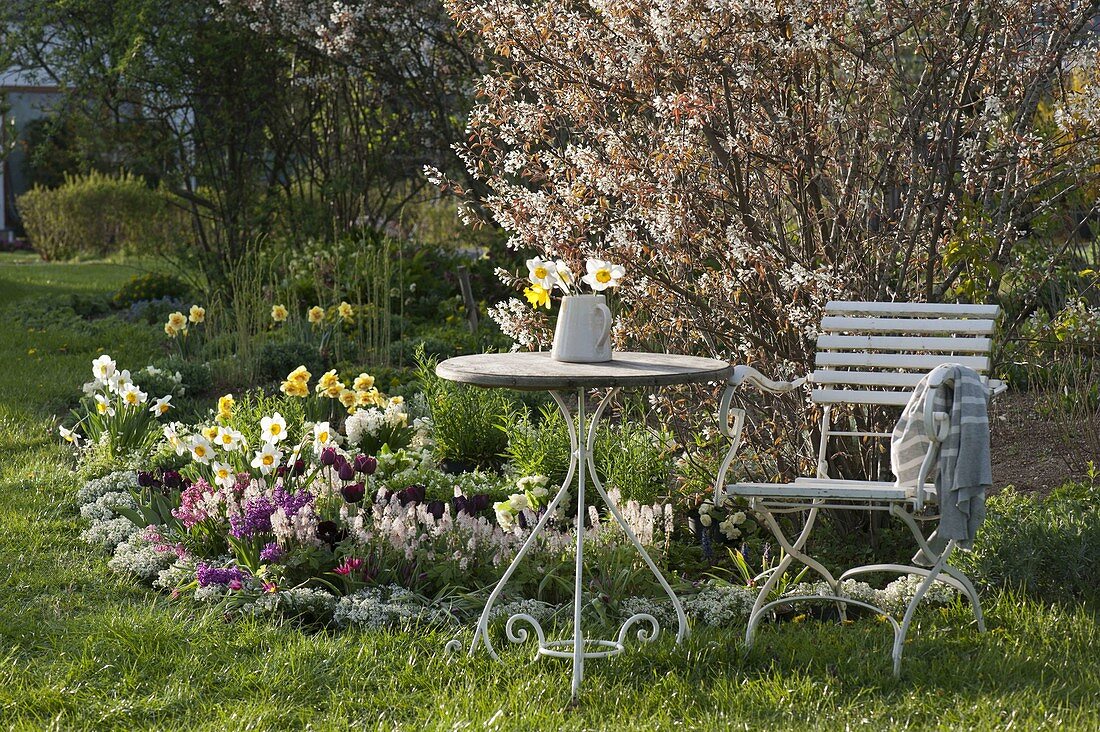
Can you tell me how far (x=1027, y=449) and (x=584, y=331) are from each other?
117 inches

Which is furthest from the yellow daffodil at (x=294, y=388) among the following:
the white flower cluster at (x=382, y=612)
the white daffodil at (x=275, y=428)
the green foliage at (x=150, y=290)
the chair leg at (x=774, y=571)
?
the green foliage at (x=150, y=290)

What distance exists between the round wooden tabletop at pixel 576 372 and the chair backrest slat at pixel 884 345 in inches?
22.4

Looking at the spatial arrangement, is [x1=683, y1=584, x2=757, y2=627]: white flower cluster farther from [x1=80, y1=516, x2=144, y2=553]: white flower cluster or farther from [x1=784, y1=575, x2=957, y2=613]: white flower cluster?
[x1=80, y1=516, x2=144, y2=553]: white flower cluster

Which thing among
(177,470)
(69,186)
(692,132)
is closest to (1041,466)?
(692,132)

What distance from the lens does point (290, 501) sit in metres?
4.00

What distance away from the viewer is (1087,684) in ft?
10.1

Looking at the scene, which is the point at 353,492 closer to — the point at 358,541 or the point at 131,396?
the point at 358,541

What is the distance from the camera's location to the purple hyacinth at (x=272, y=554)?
3.86 m

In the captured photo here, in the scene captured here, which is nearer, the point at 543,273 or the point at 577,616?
the point at 577,616

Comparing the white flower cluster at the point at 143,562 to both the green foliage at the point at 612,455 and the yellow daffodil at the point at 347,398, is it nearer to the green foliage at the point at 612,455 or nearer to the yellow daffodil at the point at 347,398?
the yellow daffodil at the point at 347,398

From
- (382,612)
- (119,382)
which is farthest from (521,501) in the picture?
(119,382)

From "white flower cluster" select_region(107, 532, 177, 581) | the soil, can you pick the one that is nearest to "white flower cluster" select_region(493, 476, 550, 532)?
"white flower cluster" select_region(107, 532, 177, 581)

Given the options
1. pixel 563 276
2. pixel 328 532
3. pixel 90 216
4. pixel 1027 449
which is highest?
pixel 90 216

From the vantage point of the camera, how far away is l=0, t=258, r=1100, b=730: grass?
2939 mm
